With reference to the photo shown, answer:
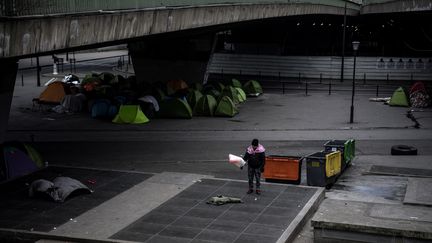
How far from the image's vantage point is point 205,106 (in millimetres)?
38188

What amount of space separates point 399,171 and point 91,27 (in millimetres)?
12810

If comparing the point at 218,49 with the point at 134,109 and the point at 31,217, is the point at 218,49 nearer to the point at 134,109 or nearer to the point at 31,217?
the point at 134,109

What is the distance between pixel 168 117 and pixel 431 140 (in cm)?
1510

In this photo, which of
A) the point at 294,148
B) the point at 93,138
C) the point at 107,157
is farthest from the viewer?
the point at 93,138

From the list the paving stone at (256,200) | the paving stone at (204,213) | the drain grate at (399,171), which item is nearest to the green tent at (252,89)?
the drain grate at (399,171)

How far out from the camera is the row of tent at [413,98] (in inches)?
1636

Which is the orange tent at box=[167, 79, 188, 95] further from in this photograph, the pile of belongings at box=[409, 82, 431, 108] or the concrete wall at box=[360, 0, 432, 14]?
the concrete wall at box=[360, 0, 432, 14]

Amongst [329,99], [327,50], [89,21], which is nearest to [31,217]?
[89,21]

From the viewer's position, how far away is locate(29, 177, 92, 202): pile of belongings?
720 inches

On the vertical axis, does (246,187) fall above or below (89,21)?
below

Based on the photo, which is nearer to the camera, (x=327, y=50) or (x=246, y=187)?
(x=246, y=187)

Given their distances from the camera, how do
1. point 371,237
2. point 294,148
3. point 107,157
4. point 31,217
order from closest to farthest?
point 371,237
point 31,217
point 107,157
point 294,148

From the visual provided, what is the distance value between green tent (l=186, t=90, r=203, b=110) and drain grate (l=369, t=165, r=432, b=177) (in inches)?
685

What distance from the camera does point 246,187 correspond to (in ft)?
65.5
